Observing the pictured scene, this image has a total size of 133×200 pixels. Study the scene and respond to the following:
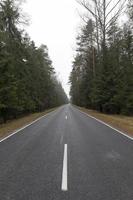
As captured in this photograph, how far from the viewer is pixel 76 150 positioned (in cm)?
1048

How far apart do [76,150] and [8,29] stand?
23929 mm

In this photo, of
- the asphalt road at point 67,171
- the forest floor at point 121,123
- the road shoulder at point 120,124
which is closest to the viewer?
the asphalt road at point 67,171

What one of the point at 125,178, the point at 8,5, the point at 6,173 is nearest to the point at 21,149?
the point at 6,173

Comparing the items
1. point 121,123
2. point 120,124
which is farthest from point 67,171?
point 121,123

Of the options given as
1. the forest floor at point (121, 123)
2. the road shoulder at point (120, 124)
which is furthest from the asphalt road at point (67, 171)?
the forest floor at point (121, 123)

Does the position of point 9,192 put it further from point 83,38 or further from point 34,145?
point 83,38

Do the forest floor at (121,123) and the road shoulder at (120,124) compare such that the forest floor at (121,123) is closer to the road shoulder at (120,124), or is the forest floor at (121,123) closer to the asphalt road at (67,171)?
the road shoulder at (120,124)

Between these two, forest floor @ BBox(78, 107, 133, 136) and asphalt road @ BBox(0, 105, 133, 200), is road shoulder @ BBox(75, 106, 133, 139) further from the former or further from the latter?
asphalt road @ BBox(0, 105, 133, 200)

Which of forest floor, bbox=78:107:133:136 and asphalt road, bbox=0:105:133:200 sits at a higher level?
forest floor, bbox=78:107:133:136

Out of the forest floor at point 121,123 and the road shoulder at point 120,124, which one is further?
the forest floor at point 121,123

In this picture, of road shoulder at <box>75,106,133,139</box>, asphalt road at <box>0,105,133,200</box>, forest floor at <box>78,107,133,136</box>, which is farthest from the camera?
forest floor at <box>78,107,133,136</box>

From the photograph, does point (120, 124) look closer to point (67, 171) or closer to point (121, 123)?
point (121, 123)

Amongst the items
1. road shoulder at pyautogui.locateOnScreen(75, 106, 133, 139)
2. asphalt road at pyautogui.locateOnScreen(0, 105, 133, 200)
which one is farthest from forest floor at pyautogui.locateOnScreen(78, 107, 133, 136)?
asphalt road at pyautogui.locateOnScreen(0, 105, 133, 200)

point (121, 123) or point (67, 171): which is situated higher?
point (121, 123)
